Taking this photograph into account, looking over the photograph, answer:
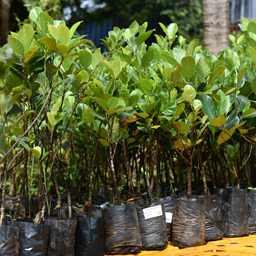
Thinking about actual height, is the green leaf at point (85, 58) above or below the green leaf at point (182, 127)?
above

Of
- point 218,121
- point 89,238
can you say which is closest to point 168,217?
point 89,238

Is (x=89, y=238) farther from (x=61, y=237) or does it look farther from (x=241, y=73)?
(x=241, y=73)

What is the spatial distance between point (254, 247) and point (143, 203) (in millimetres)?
609

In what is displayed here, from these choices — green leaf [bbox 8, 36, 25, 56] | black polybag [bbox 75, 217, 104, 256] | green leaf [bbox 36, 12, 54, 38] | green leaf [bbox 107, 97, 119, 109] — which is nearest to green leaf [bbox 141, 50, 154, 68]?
green leaf [bbox 107, 97, 119, 109]

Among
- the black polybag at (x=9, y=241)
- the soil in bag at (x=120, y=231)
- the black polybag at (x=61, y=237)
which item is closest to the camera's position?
the black polybag at (x=9, y=241)

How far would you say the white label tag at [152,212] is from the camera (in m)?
1.45

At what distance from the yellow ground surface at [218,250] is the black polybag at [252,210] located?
16 cm

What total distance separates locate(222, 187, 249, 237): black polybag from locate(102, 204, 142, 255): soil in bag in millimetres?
607

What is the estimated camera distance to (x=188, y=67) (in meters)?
1.46

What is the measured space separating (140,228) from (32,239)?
56cm

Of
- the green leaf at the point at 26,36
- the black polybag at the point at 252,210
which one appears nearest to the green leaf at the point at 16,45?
the green leaf at the point at 26,36

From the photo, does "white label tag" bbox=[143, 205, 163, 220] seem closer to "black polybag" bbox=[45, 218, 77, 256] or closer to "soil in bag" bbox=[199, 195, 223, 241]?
"soil in bag" bbox=[199, 195, 223, 241]

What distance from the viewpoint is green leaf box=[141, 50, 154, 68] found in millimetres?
1513

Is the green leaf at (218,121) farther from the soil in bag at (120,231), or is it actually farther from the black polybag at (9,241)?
the black polybag at (9,241)
